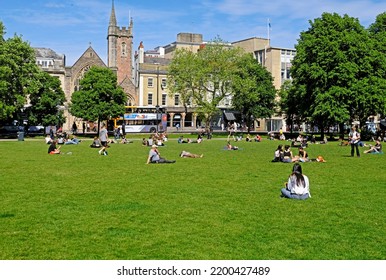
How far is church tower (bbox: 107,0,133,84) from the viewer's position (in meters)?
101

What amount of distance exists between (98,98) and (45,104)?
7.31m

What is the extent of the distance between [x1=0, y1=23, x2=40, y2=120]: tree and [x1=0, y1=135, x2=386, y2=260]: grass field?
123 feet

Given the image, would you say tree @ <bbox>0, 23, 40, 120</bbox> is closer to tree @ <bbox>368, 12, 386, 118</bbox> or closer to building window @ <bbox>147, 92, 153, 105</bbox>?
building window @ <bbox>147, 92, 153, 105</bbox>

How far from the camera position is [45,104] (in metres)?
68.9

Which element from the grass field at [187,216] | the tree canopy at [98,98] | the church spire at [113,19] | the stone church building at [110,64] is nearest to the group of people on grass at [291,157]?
the grass field at [187,216]

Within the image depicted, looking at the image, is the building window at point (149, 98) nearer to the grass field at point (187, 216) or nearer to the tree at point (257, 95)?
the tree at point (257, 95)

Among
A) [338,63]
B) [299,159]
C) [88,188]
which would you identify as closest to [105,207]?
[88,188]

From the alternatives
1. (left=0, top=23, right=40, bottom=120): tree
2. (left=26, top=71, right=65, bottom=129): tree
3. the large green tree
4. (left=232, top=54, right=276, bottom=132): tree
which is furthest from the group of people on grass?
(left=232, top=54, right=276, bottom=132): tree

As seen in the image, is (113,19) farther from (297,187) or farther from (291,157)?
(297,187)

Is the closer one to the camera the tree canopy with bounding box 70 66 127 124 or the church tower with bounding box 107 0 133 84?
the tree canopy with bounding box 70 66 127 124

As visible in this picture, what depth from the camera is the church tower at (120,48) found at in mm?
101125

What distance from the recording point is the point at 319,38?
5581 centimetres
